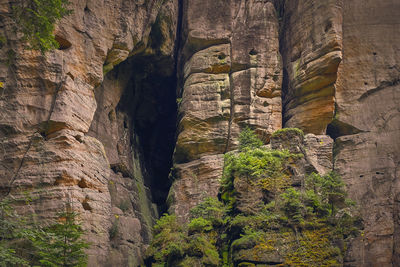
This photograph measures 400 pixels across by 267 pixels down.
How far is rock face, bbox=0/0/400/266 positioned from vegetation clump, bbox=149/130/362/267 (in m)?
Answer: 1.24

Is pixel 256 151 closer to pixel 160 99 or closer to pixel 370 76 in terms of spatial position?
pixel 370 76

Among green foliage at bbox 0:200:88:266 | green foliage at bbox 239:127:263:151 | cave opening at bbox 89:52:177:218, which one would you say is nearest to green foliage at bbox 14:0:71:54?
green foliage at bbox 0:200:88:266

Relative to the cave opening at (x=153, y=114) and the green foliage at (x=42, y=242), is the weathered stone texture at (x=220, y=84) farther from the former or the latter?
the green foliage at (x=42, y=242)

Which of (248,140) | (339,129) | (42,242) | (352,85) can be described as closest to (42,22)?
(42,242)

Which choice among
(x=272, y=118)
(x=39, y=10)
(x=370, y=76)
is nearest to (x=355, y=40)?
(x=370, y=76)

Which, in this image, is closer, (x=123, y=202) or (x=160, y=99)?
(x=123, y=202)

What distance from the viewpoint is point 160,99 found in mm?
31328

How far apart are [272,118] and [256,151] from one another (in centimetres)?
701

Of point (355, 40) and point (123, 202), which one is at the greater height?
point (355, 40)

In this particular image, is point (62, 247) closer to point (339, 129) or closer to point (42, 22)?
point (42, 22)

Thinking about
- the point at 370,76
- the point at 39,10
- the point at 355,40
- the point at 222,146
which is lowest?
the point at 222,146

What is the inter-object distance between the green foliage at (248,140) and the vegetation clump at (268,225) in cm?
297

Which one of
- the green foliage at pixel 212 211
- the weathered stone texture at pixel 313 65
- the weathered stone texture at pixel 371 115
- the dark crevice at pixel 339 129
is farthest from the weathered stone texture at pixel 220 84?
the weathered stone texture at pixel 371 115

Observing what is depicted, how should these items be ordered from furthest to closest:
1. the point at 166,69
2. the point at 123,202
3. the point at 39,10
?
the point at 166,69 < the point at 123,202 < the point at 39,10
